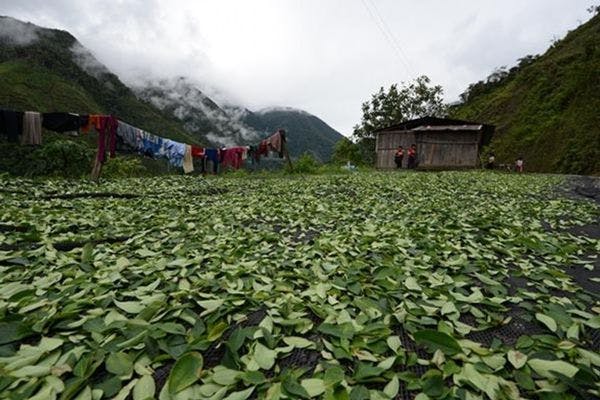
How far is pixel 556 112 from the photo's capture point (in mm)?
27578

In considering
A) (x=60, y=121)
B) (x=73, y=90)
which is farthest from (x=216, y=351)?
(x=73, y=90)

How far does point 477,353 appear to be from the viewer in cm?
161

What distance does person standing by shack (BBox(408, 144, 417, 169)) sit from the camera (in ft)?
65.4

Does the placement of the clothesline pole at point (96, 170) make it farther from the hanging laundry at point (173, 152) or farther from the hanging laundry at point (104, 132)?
the hanging laundry at point (173, 152)

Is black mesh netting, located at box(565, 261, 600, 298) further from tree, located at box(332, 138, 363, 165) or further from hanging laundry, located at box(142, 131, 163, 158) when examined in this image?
tree, located at box(332, 138, 363, 165)

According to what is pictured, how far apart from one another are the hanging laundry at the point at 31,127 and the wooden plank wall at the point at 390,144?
17904mm

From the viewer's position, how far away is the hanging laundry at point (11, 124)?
8688mm

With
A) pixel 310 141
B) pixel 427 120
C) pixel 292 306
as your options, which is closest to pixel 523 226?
pixel 292 306

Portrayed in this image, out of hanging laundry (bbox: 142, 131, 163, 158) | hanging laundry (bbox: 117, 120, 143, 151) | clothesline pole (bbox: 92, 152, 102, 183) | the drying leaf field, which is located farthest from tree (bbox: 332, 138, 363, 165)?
the drying leaf field

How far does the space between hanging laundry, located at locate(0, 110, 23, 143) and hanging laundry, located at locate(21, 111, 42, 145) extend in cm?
12

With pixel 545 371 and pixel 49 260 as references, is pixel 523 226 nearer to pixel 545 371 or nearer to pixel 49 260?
pixel 545 371

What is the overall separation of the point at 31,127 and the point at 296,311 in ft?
32.8

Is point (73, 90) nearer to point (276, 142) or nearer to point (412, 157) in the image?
point (276, 142)

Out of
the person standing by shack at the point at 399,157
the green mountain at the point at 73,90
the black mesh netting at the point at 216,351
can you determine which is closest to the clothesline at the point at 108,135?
the person standing by shack at the point at 399,157
